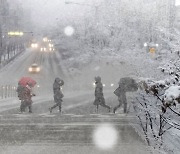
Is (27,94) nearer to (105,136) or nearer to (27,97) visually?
(27,97)

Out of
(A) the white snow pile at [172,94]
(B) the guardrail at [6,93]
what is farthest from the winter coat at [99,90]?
(A) the white snow pile at [172,94]

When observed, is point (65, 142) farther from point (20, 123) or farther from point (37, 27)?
point (37, 27)

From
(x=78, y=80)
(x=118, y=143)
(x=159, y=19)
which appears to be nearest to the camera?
(x=118, y=143)

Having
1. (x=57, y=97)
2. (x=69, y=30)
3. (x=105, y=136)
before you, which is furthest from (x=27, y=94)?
(x=69, y=30)

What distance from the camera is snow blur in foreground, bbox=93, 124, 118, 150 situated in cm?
993

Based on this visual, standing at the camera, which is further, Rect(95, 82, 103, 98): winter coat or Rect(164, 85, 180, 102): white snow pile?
Rect(95, 82, 103, 98): winter coat

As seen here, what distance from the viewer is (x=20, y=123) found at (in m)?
12.7

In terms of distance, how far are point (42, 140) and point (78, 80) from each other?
150ft

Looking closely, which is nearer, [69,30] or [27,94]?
[27,94]

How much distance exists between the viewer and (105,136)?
35.4 feet

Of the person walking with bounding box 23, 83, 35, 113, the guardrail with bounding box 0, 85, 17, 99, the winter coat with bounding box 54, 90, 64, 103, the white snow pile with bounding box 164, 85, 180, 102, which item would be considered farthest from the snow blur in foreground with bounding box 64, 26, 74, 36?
the white snow pile with bounding box 164, 85, 180, 102

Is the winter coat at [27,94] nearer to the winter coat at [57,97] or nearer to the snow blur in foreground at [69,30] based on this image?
the winter coat at [57,97]

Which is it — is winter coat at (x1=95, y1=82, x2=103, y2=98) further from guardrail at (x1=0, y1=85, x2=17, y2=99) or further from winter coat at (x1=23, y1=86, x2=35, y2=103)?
guardrail at (x1=0, y1=85, x2=17, y2=99)

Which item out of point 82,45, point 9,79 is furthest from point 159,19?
point 9,79
